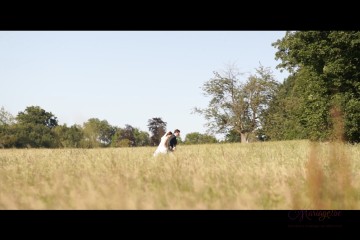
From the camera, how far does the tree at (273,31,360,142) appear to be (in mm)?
18438

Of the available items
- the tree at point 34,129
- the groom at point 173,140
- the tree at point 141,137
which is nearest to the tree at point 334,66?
the groom at point 173,140

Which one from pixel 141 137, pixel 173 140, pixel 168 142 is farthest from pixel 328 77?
pixel 141 137

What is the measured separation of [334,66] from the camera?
18562 mm

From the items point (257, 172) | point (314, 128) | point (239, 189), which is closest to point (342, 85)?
point (314, 128)

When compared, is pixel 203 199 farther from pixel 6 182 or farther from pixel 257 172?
pixel 6 182

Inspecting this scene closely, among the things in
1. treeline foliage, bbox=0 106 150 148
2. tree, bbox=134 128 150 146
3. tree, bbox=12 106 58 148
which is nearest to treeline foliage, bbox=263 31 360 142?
treeline foliage, bbox=0 106 150 148

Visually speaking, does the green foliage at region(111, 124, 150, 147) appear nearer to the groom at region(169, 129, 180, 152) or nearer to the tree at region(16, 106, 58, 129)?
the tree at region(16, 106, 58, 129)

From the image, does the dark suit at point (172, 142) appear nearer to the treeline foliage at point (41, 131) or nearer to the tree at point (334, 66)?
the tree at point (334, 66)

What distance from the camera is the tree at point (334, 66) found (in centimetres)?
1844

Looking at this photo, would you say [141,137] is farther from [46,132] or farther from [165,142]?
[165,142]
